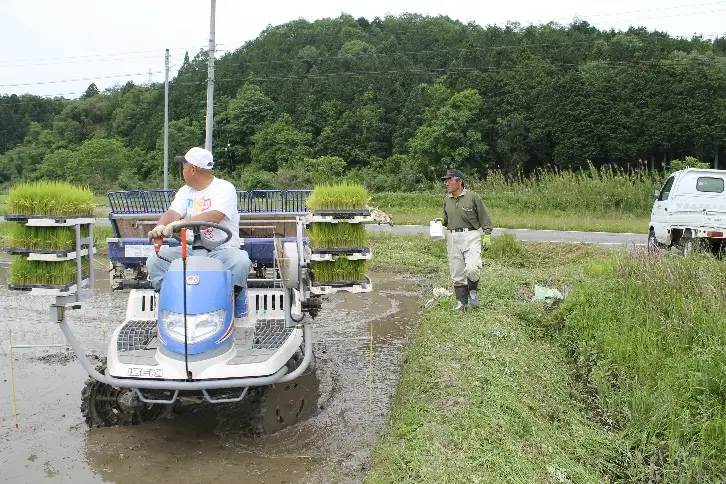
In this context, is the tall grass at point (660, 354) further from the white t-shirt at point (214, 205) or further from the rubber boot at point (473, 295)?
the white t-shirt at point (214, 205)

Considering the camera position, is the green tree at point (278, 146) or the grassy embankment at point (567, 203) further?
the green tree at point (278, 146)

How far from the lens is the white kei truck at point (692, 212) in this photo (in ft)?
39.8

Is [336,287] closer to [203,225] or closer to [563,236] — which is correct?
[203,225]

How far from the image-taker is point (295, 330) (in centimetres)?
567

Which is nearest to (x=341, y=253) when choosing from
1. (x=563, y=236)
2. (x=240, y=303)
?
(x=240, y=303)

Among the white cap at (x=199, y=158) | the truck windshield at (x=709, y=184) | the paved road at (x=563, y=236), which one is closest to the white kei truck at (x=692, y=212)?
the truck windshield at (x=709, y=184)

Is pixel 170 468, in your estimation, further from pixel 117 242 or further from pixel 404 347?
pixel 404 347

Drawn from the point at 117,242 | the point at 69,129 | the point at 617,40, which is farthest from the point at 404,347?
the point at 69,129

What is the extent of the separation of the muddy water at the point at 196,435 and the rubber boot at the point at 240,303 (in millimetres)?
910

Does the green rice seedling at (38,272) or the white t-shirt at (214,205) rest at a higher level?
the white t-shirt at (214,205)

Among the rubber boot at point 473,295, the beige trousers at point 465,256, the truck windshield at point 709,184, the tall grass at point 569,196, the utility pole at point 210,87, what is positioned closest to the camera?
the beige trousers at point 465,256

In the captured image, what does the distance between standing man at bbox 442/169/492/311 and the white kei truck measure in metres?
4.99

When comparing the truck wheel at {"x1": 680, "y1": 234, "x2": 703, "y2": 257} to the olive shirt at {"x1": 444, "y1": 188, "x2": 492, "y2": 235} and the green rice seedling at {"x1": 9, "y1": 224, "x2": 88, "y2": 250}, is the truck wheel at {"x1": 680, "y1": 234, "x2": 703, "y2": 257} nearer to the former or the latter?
the olive shirt at {"x1": 444, "y1": 188, "x2": 492, "y2": 235}

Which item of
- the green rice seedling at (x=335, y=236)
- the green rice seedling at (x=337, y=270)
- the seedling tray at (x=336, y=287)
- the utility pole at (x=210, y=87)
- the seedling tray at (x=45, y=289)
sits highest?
the utility pole at (x=210, y=87)
